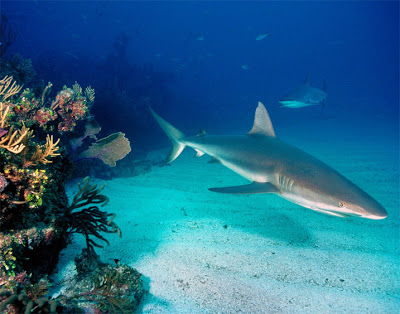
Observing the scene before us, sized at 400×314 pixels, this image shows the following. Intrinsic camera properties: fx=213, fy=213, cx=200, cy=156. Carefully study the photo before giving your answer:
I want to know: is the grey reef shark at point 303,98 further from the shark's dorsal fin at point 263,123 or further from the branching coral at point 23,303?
the branching coral at point 23,303

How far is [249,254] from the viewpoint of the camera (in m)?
3.26

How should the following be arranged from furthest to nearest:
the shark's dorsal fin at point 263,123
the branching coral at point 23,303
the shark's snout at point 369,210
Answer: the shark's dorsal fin at point 263,123
the shark's snout at point 369,210
the branching coral at point 23,303

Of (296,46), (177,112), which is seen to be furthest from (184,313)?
(296,46)

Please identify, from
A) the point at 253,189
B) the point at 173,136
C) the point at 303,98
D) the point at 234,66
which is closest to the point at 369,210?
the point at 253,189

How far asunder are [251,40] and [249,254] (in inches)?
6823

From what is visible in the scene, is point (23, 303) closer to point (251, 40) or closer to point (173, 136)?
point (173, 136)

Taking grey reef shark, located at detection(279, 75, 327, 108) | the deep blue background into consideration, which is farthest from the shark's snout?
the deep blue background

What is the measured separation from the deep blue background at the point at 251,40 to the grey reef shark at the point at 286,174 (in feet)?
138

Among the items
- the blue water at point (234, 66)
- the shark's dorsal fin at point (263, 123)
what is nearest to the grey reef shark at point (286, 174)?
the shark's dorsal fin at point (263, 123)

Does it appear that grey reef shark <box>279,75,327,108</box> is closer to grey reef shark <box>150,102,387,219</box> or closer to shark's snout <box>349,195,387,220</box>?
grey reef shark <box>150,102,387,219</box>

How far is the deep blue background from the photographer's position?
81.2 m

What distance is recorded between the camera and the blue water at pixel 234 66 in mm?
14281

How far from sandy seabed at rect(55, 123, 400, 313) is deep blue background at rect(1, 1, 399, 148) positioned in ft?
137

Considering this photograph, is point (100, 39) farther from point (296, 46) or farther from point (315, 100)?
point (296, 46)
